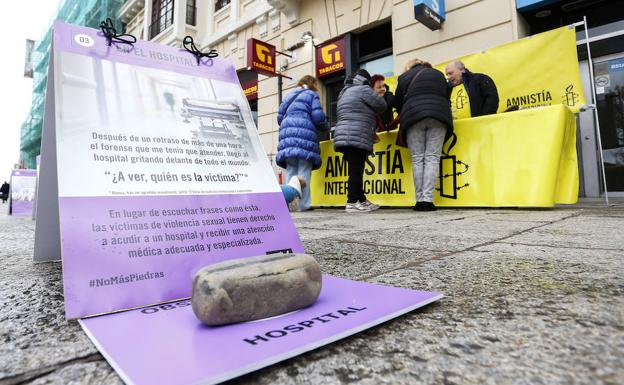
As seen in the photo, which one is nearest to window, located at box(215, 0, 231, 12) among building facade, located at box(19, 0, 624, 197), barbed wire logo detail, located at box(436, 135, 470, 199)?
building facade, located at box(19, 0, 624, 197)

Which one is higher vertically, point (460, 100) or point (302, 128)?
point (460, 100)

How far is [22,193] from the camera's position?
6328 millimetres

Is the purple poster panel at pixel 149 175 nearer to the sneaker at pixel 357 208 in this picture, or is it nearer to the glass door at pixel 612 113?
the sneaker at pixel 357 208

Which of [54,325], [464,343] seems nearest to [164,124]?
[54,325]

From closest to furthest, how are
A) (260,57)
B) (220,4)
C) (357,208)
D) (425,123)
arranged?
(425,123) < (357,208) < (260,57) < (220,4)

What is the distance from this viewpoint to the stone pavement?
46 cm

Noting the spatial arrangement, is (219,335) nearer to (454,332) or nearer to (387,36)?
(454,332)

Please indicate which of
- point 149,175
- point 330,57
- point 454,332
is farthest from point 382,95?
point 454,332

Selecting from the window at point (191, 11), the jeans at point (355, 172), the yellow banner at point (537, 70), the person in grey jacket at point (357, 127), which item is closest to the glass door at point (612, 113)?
the yellow banner at point (537, 70)

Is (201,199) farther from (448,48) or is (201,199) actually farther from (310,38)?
(310,38)

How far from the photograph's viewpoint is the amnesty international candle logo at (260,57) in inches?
276

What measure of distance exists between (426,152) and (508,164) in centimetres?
78

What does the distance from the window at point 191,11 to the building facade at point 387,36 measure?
0.03m

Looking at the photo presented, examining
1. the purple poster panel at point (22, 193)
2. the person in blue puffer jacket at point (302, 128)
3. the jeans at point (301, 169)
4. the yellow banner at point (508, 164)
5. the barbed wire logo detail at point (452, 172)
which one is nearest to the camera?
the yellow banner at point (508, 164)
